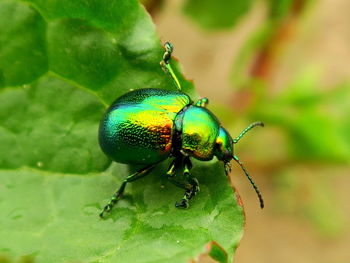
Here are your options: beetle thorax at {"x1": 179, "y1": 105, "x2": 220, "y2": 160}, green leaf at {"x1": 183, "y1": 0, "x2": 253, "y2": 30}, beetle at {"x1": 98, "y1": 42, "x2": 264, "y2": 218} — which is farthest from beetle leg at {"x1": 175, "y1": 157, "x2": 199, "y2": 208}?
green leaf at {"x1": 183, "y1": 0, "x2": 253, "y2": 30}

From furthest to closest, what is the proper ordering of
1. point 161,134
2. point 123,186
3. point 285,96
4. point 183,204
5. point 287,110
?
1. point 285,96
2. point 287,110
3. point 161,134
4. point 123,186
5. point 183,204

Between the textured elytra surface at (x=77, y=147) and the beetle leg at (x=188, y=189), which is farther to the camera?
the beetle leg at (x=188, y=189)

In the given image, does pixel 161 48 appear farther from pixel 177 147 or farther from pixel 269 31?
pixel 269 31

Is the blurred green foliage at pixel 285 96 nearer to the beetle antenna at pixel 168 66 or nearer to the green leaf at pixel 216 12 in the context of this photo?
the green leaf at pixel 216 12

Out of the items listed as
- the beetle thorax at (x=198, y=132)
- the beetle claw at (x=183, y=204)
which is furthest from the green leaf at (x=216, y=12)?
the beetle claw at (x=183, y=204)

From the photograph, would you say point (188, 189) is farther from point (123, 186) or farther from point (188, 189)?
point (123, 186)

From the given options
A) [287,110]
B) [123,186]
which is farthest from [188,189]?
[287,110]

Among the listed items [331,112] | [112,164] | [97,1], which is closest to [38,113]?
[112,164]

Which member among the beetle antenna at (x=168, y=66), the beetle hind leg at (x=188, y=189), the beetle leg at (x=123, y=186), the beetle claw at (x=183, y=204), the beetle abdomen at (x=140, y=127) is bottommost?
the beetle leg at (x=123, y=186)
